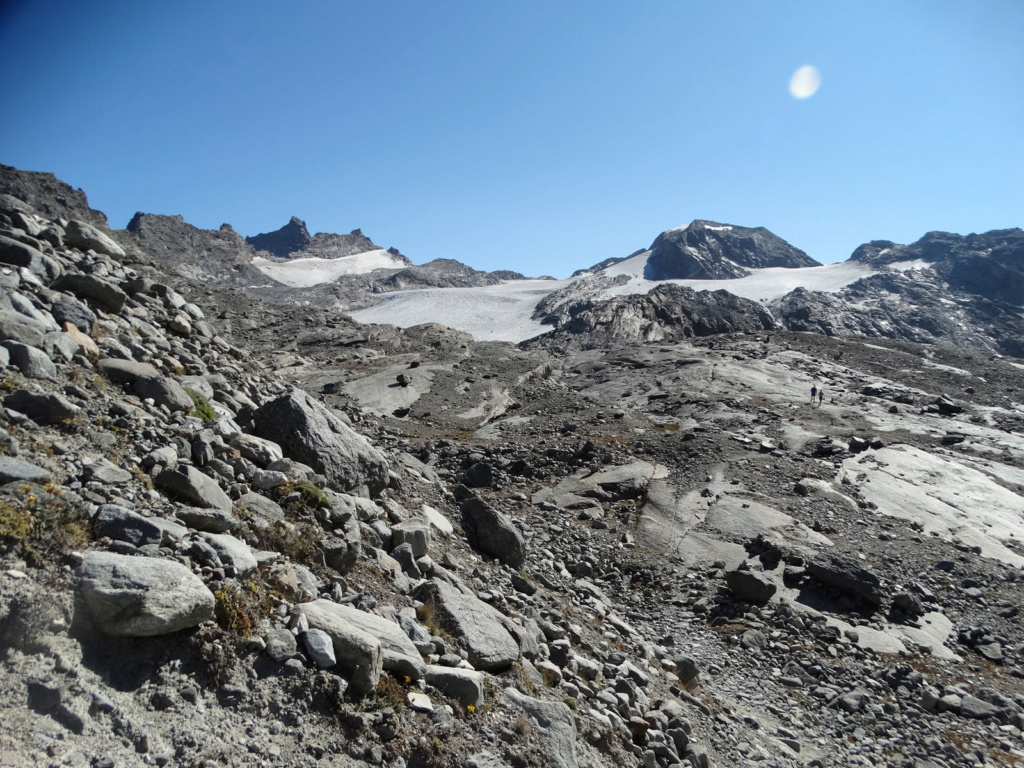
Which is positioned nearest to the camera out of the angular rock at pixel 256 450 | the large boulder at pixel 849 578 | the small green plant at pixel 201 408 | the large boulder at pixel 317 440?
the angular rock at pixel 256 450

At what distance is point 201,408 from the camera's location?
8.41 meters

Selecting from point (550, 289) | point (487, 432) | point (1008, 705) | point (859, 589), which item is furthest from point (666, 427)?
point (550, 289)

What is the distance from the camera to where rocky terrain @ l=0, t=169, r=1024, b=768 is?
4430mm

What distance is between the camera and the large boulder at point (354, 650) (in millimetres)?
5219

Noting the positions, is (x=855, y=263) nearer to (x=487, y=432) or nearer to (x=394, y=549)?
(x=487, y=432)

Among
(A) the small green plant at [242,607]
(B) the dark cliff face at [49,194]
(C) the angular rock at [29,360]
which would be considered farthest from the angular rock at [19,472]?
(B) the dark cliff face at [49,194]

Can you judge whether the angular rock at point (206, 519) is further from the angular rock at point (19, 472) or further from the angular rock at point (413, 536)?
the angular rock at point (413, 536)

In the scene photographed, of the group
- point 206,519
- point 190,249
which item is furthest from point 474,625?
point 190,249

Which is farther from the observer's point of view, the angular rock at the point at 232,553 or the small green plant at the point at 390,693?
the angular rock at the point at 232,553

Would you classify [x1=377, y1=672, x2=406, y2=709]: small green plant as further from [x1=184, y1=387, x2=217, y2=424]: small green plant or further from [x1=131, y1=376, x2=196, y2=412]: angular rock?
[x1=131, y1=376, x2=196, y2=412]: angular rock

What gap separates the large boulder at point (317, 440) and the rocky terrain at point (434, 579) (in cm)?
5

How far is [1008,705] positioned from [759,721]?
18.7 ft

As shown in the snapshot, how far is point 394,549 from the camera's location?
8375 mm

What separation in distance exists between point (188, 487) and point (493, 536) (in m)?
6.45
